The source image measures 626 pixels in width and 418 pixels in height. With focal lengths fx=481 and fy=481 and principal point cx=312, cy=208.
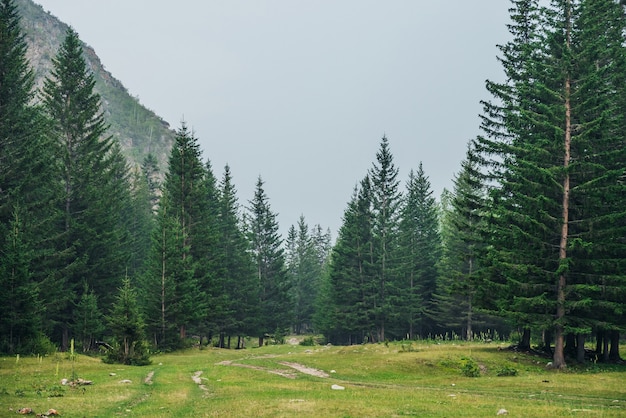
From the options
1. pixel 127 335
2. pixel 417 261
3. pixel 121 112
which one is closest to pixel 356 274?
pixel 417 261

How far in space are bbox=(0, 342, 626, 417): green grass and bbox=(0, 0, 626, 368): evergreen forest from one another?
4.15 m

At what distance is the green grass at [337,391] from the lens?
47.8ft

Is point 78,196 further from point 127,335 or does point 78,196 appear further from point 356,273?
point 356,273

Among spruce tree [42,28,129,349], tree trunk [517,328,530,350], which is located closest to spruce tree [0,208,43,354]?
spruce tree [42,28,129,349]

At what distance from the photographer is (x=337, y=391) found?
19.3 m

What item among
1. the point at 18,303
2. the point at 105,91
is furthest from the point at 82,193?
the point at 105,91

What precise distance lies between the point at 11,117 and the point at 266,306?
45.1 meters

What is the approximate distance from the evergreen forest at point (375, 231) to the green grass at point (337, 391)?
415 centimetres

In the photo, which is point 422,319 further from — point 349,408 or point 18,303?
point 349,408

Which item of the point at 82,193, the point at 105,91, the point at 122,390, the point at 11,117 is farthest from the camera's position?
the point at 105,91

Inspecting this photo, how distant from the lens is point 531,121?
98.5 feet

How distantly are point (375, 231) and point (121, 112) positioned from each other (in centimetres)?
15464

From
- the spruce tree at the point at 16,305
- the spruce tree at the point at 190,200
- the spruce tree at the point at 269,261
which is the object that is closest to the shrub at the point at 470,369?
the spruce tree at the point at 16,305

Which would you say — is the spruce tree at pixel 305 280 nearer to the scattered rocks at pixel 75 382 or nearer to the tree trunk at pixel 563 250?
the tree trunk at pixel 563 250
